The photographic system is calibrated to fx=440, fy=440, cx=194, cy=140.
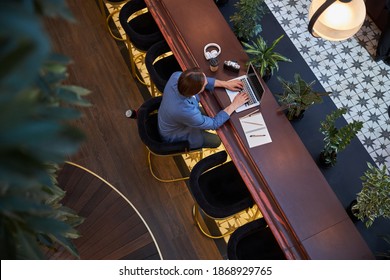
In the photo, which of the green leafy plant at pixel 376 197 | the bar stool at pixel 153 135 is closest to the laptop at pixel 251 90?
the bar stool at pixel 153 135

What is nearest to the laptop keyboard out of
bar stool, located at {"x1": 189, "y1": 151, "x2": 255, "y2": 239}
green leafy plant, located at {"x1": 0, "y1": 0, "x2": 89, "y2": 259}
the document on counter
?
the document on counter

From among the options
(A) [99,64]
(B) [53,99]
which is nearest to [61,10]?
(B) [53,99]

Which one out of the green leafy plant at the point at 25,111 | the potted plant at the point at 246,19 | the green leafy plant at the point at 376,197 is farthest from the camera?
the potted plant at the point at 246,19

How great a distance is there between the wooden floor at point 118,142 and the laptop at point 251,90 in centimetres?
113

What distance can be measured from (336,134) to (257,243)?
3.83 feet

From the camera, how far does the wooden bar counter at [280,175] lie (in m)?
3.59

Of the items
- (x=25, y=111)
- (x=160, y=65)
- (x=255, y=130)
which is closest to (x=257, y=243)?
(x=255, y=130)

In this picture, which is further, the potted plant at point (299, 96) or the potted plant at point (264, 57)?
the potted plant at point (264, 57)

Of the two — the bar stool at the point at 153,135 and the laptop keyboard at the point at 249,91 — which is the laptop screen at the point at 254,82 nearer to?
the laptop keyboard at the point at 249,91

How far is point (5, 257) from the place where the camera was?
1.70 metres

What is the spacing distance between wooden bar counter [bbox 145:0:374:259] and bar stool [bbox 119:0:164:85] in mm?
223

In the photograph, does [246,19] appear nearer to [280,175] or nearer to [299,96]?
[299,96]

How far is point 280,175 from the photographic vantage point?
12.4ft

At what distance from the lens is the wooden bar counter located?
359 centimetres
